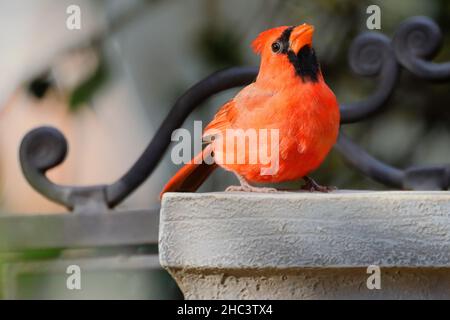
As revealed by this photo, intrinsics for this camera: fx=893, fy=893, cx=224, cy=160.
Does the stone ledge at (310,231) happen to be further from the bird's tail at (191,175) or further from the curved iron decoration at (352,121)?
the curved iron decoration at (352,121)

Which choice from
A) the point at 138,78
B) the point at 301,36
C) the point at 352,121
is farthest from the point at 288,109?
the point at 138,78

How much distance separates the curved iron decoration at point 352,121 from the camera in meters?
1.91

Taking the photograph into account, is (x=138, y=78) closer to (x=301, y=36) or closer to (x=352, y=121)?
(x=352, y=121)

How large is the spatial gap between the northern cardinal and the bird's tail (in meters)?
0.06

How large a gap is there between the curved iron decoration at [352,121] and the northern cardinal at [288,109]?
28.8 inches

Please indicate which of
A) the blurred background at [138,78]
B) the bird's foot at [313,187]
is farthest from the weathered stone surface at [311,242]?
the blurred background at [138,78]

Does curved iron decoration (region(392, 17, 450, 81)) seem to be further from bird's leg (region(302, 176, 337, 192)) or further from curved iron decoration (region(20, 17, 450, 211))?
bird's leg (region(302, 176, 337, 192))

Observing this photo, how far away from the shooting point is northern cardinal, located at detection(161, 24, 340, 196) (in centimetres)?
114

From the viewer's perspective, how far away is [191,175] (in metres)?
1.31

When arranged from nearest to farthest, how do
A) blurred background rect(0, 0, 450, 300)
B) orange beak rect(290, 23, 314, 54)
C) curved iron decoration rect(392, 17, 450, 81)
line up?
orange beak rect(290, 23, 314, 54) → curved iron decoration rect(392, 17, 450, 81) → blurred background rect(0, 0, 450, 300)

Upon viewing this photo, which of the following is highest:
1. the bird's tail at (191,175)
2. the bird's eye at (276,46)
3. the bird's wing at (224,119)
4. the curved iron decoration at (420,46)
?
the curved iron decoration at (420,46)

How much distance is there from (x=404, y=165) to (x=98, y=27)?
97cm

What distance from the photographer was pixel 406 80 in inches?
103

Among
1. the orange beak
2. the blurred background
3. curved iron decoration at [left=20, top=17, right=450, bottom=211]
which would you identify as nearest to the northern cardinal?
the orange beak
